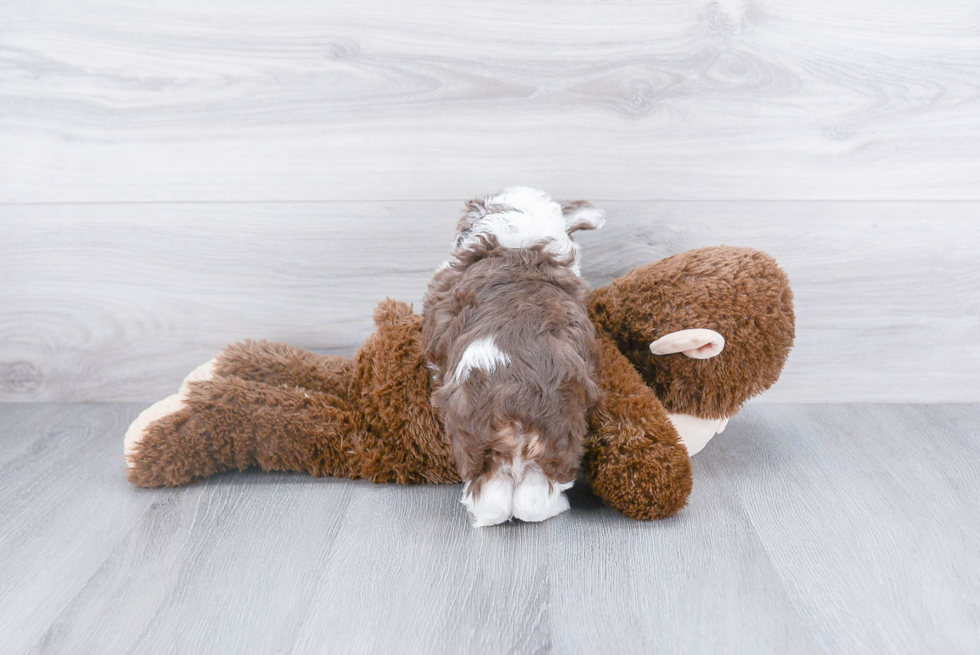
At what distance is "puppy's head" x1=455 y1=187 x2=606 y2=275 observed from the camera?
875 millimetres

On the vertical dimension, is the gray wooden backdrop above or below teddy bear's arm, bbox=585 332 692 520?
above

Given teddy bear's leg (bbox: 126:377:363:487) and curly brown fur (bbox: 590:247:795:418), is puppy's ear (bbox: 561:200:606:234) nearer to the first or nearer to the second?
curly brown fur (bbox: 590:247:795:418)

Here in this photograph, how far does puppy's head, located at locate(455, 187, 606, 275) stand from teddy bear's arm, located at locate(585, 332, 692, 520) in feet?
0.50

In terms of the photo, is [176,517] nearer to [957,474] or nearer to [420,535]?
[420,535]

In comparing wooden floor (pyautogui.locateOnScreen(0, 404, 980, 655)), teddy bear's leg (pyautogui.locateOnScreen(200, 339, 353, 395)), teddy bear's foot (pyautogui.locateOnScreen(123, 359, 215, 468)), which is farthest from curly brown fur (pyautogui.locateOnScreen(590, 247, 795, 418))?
teddy bear's foot (pyautogui.locateOnScreen(123, 359, 215, 468))

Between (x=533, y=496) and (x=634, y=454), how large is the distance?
13cm

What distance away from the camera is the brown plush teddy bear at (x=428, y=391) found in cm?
89

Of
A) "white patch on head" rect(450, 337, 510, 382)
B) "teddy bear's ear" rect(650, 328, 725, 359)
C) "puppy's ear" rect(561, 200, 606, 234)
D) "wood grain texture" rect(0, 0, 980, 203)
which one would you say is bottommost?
"teddy bear's ear" rect(650, 328, 725, 359)

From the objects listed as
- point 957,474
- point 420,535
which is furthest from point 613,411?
point 957,474

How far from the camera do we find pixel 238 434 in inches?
36.3

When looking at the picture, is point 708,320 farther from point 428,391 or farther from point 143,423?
point 143,423

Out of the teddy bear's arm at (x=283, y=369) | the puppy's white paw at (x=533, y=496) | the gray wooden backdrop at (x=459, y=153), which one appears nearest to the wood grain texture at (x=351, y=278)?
the gray wooden backdrop at (x=459, y=153)

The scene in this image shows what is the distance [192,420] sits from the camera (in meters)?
0.91

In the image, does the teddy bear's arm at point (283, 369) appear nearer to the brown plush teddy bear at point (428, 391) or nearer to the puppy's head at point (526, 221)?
the brown plush teddy bear at point (428, 391)
